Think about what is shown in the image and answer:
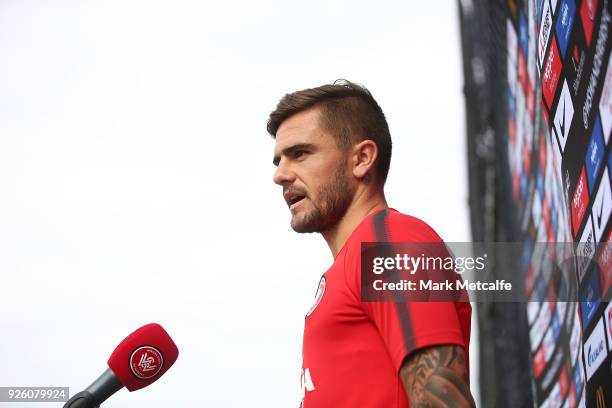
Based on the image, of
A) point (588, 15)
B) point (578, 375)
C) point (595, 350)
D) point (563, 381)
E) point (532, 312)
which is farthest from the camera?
point (532, 312)

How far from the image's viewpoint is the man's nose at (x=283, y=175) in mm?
2400

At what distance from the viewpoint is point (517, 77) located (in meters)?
6.12

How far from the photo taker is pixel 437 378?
1773 millimetres

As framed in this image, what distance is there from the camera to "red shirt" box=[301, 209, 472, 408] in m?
1.85

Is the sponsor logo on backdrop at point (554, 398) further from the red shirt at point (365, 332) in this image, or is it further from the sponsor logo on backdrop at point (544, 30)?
the red shirt at point (365, 332)

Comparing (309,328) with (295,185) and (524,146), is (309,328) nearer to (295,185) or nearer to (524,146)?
(295,185)

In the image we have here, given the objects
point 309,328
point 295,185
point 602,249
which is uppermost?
point 295,185

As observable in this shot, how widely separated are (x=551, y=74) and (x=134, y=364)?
1.69 m

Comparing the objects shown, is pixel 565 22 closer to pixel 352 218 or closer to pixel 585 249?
pixel 585 249

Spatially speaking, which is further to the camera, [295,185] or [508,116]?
[508,116]

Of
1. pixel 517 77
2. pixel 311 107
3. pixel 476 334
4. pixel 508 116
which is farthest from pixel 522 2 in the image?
pixel 476 334

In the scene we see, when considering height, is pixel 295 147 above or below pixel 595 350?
above

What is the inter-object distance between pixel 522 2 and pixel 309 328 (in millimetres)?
2986

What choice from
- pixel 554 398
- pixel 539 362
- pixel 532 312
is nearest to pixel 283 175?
pixel 554 398
